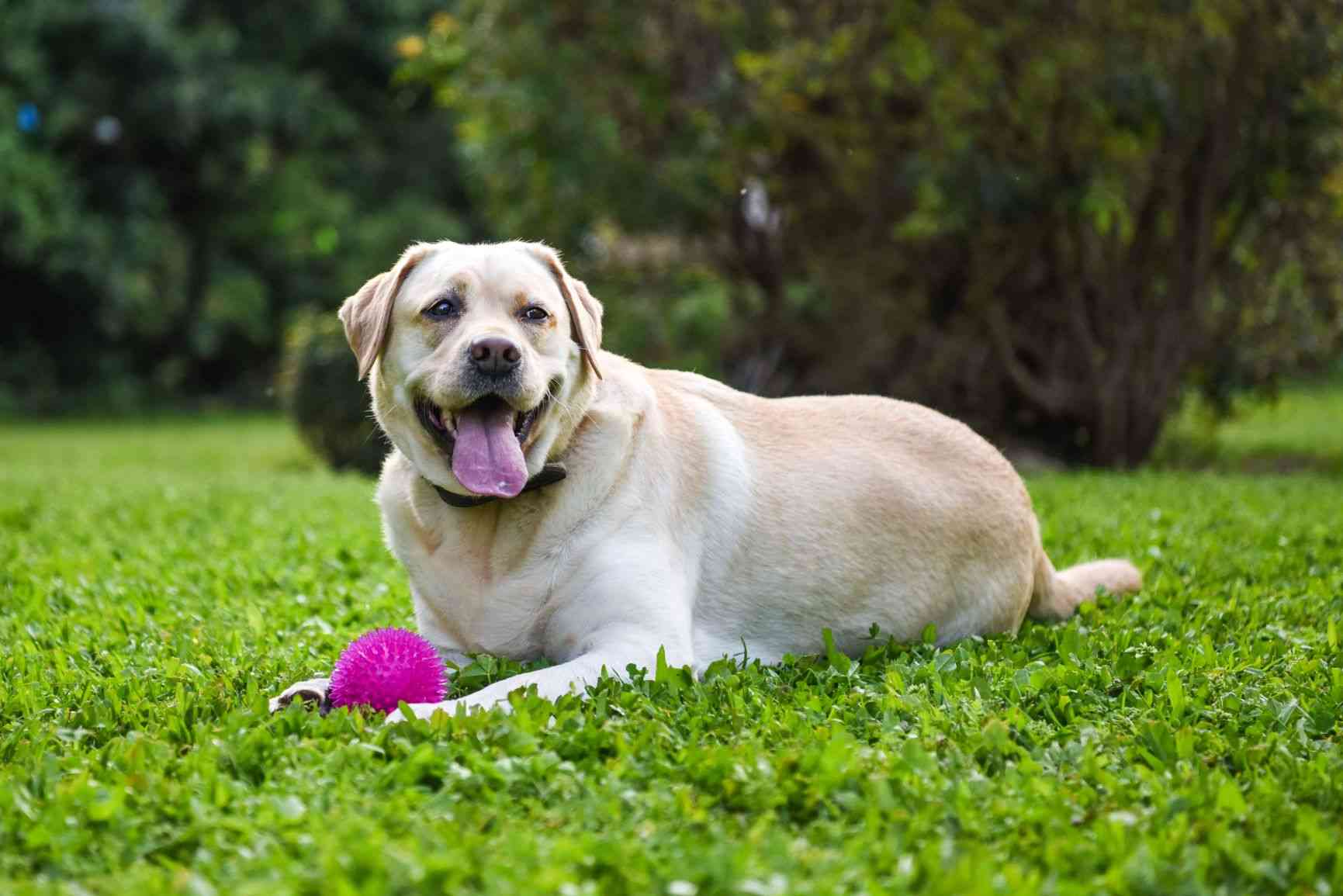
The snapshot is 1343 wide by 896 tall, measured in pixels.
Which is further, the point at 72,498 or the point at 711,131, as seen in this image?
the point at 711,131

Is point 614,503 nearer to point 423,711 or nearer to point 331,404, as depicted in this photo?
point 423,711

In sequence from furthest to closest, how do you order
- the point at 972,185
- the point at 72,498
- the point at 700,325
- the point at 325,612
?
the point at 700,325 < the point at 972,185 < the point at 72,498 < the point at 325,612

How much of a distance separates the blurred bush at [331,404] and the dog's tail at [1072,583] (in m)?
8.72

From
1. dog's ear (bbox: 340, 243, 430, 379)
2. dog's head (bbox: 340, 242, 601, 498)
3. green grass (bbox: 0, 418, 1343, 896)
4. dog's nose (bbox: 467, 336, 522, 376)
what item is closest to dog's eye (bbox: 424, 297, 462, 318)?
dog's head (bbox: 340, 242, 601, 498)

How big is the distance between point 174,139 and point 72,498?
17.8 m

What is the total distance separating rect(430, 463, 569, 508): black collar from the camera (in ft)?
12.7

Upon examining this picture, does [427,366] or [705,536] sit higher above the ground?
[427,366]

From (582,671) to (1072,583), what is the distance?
2244 millimetres

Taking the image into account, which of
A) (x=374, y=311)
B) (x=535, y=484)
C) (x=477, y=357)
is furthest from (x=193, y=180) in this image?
(x=477, y=357)

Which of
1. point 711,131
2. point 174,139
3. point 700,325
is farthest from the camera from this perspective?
point 174,139

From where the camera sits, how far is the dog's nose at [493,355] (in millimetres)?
3633

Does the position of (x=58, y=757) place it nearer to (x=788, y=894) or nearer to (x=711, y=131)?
(x=788, y=894)

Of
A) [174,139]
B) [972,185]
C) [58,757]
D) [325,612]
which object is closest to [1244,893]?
[58,757]

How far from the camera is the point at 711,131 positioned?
40.2 ft
